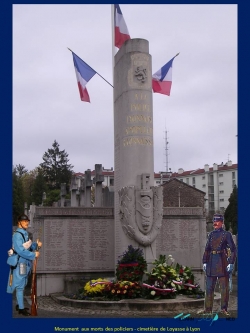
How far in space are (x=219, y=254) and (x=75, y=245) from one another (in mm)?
8443

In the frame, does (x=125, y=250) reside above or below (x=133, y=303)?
above

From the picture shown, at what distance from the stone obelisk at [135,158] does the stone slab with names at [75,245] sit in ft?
7.34

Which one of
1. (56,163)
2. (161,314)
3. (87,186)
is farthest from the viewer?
(56,163)

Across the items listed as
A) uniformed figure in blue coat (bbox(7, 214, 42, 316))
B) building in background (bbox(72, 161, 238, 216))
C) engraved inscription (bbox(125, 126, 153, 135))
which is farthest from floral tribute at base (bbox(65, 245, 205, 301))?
building in background (bbox(72, 161, 238, 216))

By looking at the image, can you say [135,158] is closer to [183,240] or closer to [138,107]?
[138,107]

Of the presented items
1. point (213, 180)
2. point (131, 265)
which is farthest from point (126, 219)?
point (213, 180)

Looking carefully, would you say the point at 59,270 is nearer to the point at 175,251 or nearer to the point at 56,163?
the point at 175,251

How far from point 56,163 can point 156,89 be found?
5913 cm

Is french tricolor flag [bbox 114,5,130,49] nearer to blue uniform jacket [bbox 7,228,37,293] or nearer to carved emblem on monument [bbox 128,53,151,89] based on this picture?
carved emblem on monument [bbox 128,53,151,89]

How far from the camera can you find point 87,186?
A: 21266 millimetres

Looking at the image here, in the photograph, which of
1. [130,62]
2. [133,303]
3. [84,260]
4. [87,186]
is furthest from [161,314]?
[87,186]

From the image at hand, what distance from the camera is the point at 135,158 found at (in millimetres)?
13539

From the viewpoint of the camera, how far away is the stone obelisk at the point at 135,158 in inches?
516

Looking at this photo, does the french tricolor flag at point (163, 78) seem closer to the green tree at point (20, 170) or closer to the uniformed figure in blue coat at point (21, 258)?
the uniformed figure in blue coat at point (21, 258)
